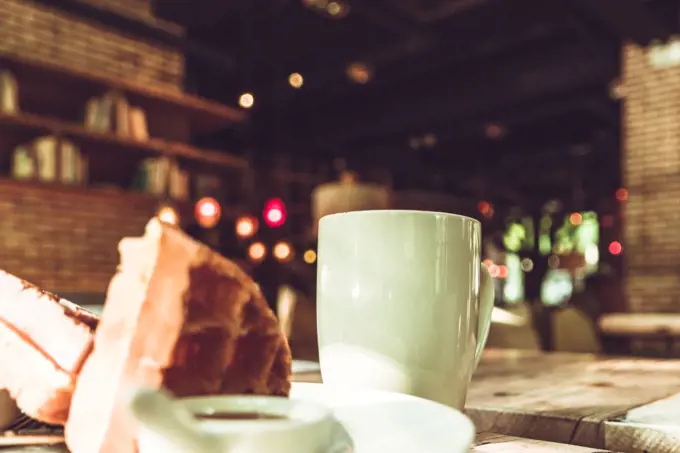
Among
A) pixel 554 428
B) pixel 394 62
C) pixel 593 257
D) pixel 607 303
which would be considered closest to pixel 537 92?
pixel 394 62

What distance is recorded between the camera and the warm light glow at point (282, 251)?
9162mm

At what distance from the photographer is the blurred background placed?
184 inches

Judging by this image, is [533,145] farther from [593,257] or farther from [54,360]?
[54,360]

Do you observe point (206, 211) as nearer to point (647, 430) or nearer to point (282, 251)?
point (282, 251)

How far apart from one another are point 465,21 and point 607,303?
122 inches

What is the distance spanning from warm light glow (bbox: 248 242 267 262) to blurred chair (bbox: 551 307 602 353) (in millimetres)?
5456

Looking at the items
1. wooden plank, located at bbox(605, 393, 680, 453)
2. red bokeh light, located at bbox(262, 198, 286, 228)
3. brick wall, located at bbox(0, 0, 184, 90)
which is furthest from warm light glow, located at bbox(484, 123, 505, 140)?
wooden plank, located at bbox(605, 393, 680, 453)

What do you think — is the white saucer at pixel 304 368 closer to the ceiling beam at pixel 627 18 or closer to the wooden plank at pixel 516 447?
the wooden plank at pixel 516 447

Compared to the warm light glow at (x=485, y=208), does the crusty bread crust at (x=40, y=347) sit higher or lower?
lower

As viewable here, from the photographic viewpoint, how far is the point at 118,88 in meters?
4.92

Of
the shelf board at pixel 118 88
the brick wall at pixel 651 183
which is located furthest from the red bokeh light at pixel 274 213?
the brick wall at pixel 651 183

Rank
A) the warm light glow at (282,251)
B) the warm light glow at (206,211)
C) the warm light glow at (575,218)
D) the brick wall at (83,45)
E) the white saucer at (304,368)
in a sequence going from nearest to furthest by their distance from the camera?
the white saucer at (304,368) → the brick wall at (83,45) → the warm light glow at (206,211) → the warm light glow at (282,251) → the warm light glow at (575,218)

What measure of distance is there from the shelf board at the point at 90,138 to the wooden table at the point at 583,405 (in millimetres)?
3840

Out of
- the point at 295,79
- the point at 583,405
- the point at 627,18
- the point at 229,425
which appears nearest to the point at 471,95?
the point at 295,79
